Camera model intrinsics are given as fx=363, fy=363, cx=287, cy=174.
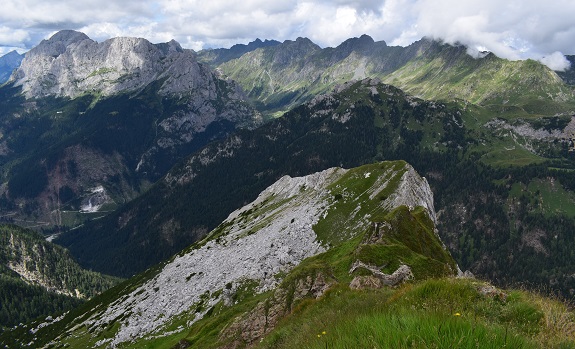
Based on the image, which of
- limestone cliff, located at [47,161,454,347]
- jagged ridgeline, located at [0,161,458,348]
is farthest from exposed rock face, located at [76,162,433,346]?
jagged ridgeline, located at [0,161,458,348]

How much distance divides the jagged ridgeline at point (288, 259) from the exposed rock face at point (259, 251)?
1.02 feet

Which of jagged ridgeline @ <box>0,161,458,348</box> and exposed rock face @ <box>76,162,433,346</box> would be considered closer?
jagged ridgeline @ <box>0,161,458,348</box>

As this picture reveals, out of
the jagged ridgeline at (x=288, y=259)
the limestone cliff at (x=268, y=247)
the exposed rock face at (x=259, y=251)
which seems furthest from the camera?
the exposed rock face at (x=259, y=251)

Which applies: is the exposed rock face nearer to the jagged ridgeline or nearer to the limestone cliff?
the limestone cliff

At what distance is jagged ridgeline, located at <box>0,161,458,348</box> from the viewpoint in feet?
108

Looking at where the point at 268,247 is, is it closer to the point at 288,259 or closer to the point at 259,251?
the point at 259,251

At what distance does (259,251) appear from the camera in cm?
8538

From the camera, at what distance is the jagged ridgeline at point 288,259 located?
3303 centimetres

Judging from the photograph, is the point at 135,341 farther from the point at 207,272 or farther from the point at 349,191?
the point at 349,191

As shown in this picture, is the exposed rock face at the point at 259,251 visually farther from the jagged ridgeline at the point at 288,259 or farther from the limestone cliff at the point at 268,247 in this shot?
the jagged ridgeline at the point at 288,259

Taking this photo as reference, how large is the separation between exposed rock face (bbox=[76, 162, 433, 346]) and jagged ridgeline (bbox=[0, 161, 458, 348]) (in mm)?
312

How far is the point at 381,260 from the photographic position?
35.8 metres

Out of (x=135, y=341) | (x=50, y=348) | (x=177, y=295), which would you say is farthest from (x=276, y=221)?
(x=50, y=348)

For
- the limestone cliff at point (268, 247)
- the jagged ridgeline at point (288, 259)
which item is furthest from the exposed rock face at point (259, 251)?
the jagged ridgeline at point (288, 259)
